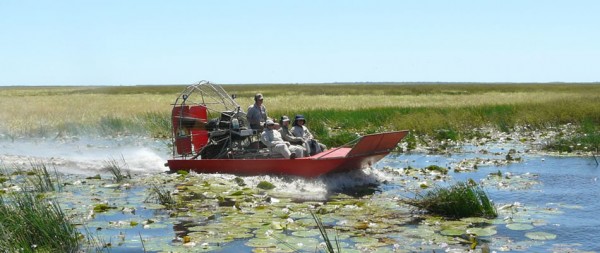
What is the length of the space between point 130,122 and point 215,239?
21834mm

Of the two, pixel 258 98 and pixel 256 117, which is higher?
pixel 258 98

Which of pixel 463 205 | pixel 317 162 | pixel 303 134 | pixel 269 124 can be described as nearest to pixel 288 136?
pixel 303 134

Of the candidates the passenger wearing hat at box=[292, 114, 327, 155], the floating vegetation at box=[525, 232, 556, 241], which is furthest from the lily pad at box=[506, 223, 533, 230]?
the passenger wearing hat at box=[292, 114, 327, 155]

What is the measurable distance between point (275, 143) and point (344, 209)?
374 centimetres

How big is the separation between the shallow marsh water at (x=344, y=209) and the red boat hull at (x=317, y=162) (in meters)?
0.24

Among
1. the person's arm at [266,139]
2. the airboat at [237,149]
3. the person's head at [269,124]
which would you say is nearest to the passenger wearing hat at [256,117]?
the airboat at [237,149]

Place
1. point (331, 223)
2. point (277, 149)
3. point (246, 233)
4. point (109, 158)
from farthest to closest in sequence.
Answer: point (109, 158) → point (277, 149) → point (331, 223) → point (246, 233)

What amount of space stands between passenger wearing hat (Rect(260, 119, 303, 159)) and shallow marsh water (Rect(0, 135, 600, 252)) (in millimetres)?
613

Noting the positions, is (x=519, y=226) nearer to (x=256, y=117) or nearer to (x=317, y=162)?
(x=317, y=162)

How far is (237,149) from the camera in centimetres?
1711

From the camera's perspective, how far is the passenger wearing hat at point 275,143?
51.8 feet

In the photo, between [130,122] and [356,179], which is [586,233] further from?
[130,122]

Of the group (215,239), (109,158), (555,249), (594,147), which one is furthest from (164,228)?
(594,147)

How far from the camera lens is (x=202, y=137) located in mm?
17922
